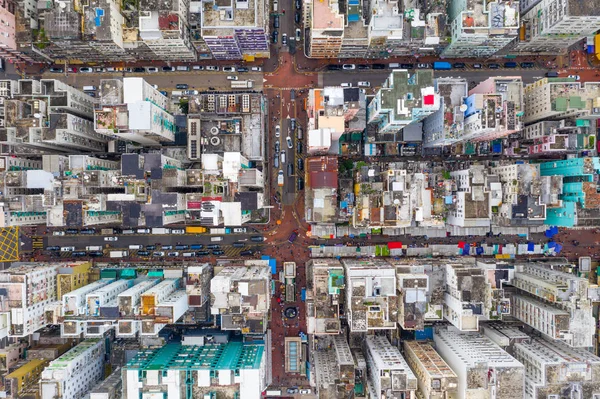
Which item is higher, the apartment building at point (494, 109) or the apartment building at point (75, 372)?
the apartment building at point (494, 109)

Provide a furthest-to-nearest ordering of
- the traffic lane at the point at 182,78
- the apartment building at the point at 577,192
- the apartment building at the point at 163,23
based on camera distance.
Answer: the traffic lane at the point at 182,78 → the apartment building at the point at 163,23 → the apartment building at the point at 577,192

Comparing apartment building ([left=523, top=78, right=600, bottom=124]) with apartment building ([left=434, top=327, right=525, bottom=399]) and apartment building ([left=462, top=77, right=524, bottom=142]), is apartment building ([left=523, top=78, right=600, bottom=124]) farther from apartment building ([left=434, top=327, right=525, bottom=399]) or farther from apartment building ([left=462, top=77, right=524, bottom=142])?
apartment building ([left=434, top=327, right=525, bottom=399])

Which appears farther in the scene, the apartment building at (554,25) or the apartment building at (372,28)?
the apartment building at (372,28)

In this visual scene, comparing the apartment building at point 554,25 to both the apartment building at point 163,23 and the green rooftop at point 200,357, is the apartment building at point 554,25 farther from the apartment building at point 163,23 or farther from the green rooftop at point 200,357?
the green rooftop at point 200,357

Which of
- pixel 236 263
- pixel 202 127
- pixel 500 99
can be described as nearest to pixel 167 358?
pixel 236 263

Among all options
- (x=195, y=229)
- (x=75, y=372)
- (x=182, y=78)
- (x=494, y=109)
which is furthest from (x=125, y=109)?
(x=494, y=109)

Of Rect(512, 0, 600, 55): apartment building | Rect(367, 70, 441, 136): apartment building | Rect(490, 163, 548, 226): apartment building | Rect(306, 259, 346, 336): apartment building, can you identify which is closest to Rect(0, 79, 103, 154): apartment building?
Rect(306, 259, 346, 336): apartment building

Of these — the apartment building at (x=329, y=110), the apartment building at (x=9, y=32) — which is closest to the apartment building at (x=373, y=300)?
the apartment building at (x=329, y=110)
